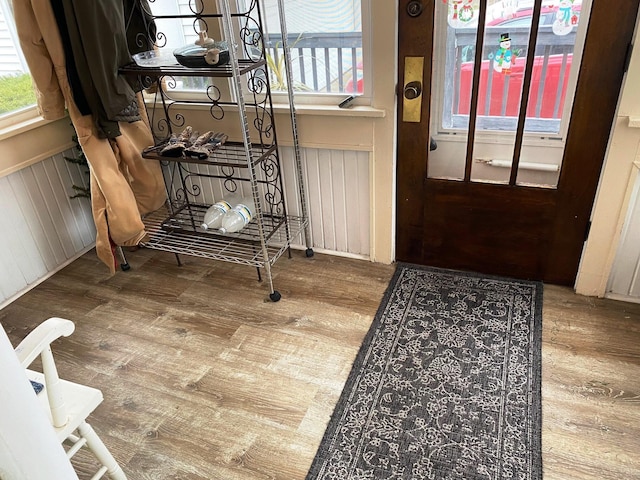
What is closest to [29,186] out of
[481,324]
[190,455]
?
[190,455]

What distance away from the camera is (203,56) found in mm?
2029

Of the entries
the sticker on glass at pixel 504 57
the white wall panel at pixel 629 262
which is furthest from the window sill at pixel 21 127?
the white wall panel at pixel 629 262

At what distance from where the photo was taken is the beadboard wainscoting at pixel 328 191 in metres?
2.50

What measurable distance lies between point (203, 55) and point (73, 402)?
55.0 inches

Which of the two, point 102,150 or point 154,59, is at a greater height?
point 154,59

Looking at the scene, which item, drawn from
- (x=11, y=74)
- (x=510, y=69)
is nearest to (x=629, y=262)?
(x=510, y=69)

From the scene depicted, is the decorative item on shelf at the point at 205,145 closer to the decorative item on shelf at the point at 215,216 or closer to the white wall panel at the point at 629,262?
the decorative item on shelf at the point at 215,216

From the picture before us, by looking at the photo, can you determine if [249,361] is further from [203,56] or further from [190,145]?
[203,56]

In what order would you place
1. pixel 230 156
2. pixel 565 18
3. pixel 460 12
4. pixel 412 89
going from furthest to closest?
1. pixel 230 156
2. pixel 412 89
3. pixel 460 12
4. pixel 565 18

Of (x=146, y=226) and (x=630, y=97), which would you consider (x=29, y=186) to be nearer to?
(x=146, y=226)

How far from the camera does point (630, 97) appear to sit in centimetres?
187

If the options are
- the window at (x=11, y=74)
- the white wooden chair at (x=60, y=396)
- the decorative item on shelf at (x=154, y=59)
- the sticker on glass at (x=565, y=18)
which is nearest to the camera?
the white wooden chair at (x=60, y=396)

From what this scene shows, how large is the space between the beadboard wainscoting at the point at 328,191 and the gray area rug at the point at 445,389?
412 mm

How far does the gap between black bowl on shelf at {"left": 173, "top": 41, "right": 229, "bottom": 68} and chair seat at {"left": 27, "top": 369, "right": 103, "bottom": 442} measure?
1.33m
